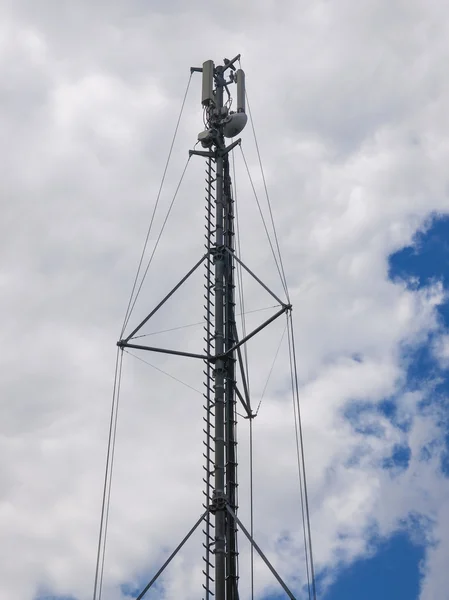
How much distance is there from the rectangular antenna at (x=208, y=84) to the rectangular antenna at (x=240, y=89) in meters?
0.88

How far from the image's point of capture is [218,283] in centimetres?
2700

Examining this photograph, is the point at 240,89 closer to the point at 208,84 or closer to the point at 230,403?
the point at 208,84

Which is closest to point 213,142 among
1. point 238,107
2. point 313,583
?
point 238,107

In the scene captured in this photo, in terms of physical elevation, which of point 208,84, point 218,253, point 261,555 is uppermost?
point 208,84

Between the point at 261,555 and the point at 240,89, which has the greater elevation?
the point at 240,89

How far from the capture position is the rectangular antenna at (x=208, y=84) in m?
29.8

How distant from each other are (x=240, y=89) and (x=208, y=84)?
1138 millimetres

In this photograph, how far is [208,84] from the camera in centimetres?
2995

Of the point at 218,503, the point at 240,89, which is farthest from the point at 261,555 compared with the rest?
the point at 240,89

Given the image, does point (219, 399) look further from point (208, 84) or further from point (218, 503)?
point (208, 84)

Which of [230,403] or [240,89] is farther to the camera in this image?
[240,89]

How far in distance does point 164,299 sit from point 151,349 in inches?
71.3

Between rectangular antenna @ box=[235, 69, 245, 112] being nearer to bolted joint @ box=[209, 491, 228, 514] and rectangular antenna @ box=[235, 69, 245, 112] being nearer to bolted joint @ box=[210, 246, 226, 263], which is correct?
bolted joint @ box=[210, 246, 226, 263]

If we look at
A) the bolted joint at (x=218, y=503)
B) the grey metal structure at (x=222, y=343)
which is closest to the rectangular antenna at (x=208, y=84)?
the grey metal structure at (x=222, y=343)
